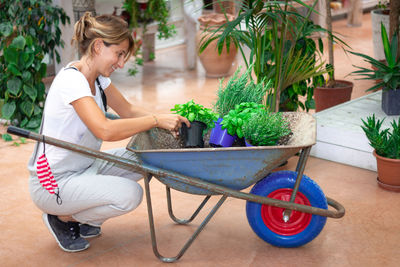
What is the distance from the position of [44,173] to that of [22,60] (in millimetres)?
1923

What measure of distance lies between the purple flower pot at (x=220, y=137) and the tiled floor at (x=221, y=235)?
1.66 ft

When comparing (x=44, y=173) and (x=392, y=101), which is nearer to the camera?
(x=44, y=173)

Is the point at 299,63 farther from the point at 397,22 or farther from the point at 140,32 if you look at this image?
the point at 140,32

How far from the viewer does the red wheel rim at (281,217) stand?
2428mm

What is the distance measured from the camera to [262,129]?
226 cm

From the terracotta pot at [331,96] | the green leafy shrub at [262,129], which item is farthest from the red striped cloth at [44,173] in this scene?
the terracotta pot at [331,96]

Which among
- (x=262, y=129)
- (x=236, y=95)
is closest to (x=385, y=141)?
(x=236, y=95)

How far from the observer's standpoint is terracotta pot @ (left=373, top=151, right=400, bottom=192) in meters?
3.03

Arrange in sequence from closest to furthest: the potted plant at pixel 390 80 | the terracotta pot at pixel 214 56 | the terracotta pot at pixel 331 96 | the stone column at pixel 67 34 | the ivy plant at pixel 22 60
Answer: the potted plant at pixel 390 80 < the ivy plant at pixel 22 60 < the terracotta pot at pixel 331 96 < the stone column at pixel 67 34 < the terracotta pot at pixel 214 56

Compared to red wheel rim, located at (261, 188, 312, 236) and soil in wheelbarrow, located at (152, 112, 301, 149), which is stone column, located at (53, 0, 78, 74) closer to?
soil in wheelbarrow, located at (152, 112, 301, 149)

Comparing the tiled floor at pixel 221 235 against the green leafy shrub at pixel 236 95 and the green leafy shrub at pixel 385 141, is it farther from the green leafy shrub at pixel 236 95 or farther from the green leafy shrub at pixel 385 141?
the green leafy shrub at pixel 236 95

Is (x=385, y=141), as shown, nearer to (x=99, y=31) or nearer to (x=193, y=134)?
(x=193, y=134)

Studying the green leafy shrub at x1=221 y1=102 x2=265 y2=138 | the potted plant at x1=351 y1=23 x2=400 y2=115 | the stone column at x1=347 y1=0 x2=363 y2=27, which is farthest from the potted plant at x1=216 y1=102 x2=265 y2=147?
the stone column at x1=347 y1=0 x2=363 y2=27

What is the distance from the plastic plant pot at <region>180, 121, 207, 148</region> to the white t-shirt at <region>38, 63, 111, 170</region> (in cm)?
42
